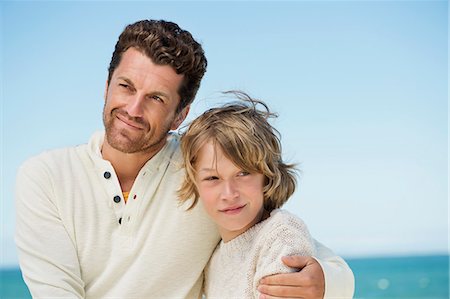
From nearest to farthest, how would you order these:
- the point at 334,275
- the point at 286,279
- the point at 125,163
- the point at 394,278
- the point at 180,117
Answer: the point at 286,279, the point at 334,275, the point at 125,163, the point at 180,117, the point at 394,278

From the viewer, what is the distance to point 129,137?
2.87 meters

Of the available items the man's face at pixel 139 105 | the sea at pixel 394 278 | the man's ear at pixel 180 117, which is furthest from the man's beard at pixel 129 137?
the sea at pixel 394 278

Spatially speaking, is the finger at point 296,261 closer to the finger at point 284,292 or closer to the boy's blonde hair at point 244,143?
the finger at point 284,292

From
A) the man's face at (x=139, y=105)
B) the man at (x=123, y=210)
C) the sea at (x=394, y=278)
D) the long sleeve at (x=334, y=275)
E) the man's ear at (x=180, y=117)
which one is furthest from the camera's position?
the sea at (x=394, y=278)

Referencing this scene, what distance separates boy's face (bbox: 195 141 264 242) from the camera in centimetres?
253

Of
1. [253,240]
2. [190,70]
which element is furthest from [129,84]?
[253,240]

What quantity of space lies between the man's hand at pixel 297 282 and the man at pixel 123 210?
0.27 meters

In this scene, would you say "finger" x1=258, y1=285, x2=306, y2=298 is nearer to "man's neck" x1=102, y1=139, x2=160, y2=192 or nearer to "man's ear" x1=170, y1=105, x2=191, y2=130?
"man's neck" x1=102, y1=139, x2=160, y2=192

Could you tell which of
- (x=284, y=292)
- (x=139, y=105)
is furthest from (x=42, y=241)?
(x=284, y=292)

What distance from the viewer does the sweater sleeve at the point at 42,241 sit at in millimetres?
2647

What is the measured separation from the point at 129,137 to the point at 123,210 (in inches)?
12.6

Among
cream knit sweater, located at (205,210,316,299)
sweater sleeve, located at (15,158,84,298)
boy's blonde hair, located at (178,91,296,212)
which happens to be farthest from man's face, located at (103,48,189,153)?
cream knit sweater, located at (205,210,316,299)

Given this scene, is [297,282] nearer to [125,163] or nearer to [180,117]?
[125,163]

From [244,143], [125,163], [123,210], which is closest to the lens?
[244,143]
